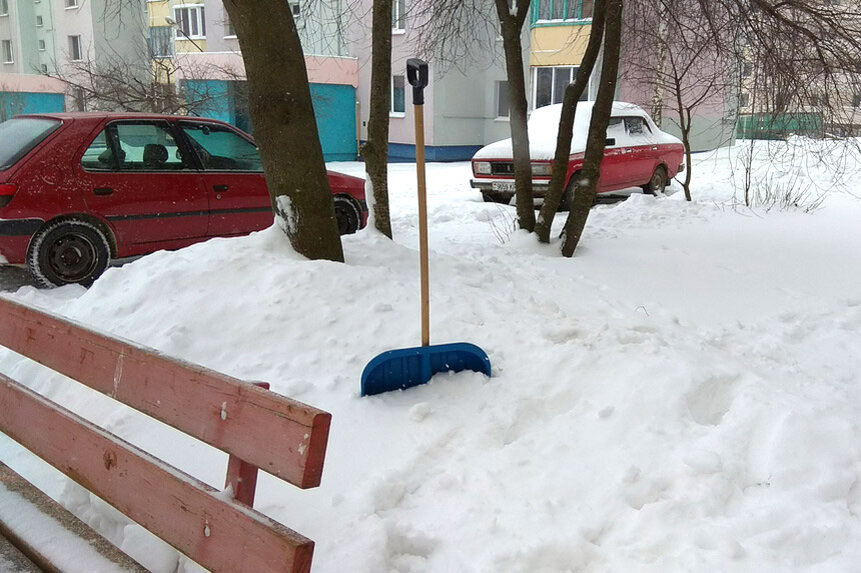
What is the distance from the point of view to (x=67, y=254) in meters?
6.46

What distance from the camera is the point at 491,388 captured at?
3.66 meters

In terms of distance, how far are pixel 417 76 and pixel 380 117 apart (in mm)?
2679

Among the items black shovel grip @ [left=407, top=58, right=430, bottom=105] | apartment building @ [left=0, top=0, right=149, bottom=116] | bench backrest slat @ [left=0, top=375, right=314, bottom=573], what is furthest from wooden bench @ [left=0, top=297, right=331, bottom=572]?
apartment building @ [left=0, top=0, right=149, bottom=116]

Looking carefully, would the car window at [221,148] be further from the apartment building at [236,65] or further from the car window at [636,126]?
the apartment building at [236,65]

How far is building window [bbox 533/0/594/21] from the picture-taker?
22383 mm

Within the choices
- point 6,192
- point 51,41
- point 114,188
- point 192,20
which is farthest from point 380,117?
point 51,41

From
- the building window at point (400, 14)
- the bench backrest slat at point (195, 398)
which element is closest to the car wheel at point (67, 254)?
the bench backrest slat at point (195, 398)

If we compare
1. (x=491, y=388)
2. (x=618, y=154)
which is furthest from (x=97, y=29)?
(x=491, y=388)

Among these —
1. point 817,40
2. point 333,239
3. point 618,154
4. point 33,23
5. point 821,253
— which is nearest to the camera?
point 333,239

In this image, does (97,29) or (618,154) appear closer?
(618,154)

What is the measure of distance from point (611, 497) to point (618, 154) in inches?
422

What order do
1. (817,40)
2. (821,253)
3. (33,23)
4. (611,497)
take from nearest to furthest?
1. (611,497)
2. (817,40)
3. (821,253)
4. (33,23)

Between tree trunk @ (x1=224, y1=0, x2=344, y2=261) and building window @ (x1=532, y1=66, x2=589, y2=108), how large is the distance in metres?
19.3

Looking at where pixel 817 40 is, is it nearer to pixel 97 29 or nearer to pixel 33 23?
pixel 97 29
